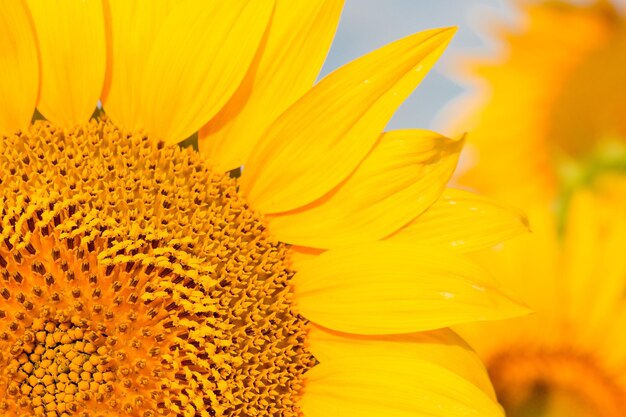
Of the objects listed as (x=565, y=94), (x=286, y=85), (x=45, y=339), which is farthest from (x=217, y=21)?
(x=565, y=94)

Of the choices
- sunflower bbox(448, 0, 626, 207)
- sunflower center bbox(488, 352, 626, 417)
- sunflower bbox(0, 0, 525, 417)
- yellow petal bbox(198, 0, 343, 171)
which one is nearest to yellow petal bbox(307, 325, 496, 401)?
sunflower bbox(0, 0, 525, 417)

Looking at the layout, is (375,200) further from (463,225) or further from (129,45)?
(129,45)

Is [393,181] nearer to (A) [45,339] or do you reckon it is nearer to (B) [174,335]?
(B) [174,335]

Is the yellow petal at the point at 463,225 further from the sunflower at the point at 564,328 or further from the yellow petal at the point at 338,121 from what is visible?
the sunflower at the point at 564,328

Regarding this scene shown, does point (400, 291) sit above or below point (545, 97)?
below

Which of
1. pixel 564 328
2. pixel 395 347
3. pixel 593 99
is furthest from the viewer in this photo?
pixel 593 99

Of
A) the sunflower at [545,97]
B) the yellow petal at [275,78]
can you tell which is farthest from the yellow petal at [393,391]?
the sunflower at [545,97]

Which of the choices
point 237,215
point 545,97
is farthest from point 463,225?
point 545,97

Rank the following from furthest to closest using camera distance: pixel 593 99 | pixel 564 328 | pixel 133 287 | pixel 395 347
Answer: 1. pixel 593 99
2. pixel 564 328
3. pixel 395 347
4. pixel 133 287
